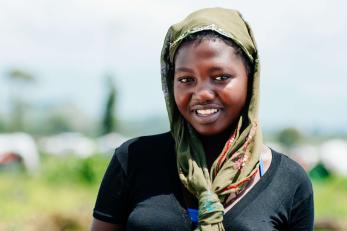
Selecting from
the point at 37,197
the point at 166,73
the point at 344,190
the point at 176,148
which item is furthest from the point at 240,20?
the point at 344,190

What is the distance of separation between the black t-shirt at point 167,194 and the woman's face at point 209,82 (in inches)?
7.6

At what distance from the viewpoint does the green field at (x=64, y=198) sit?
9148 mm

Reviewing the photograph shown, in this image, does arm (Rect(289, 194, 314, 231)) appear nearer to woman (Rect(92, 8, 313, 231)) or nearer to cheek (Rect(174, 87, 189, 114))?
woman (Rect(92, 8, 313, 231))

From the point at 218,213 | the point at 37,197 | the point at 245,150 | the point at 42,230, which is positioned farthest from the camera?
the point at 37,197

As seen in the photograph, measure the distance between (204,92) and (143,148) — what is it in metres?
0.29

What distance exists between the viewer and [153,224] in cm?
202

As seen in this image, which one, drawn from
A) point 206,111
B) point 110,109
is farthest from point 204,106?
point 110,109

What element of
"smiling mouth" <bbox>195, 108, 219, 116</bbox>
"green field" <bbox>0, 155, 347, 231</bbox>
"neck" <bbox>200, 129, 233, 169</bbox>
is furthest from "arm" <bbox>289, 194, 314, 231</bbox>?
"green field" <bbox>0, 155, 347, 231</bbox>

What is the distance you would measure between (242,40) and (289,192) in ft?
1.53

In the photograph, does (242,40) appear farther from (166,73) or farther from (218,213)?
(218,213)

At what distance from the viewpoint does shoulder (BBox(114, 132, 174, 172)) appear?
6.98 feet

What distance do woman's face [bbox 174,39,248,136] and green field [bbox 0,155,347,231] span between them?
697 centimetres

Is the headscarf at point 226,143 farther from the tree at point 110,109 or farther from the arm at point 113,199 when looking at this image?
the tree at point 110,109

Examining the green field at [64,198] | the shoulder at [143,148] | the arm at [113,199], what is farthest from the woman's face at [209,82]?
the green field at [64,198]
